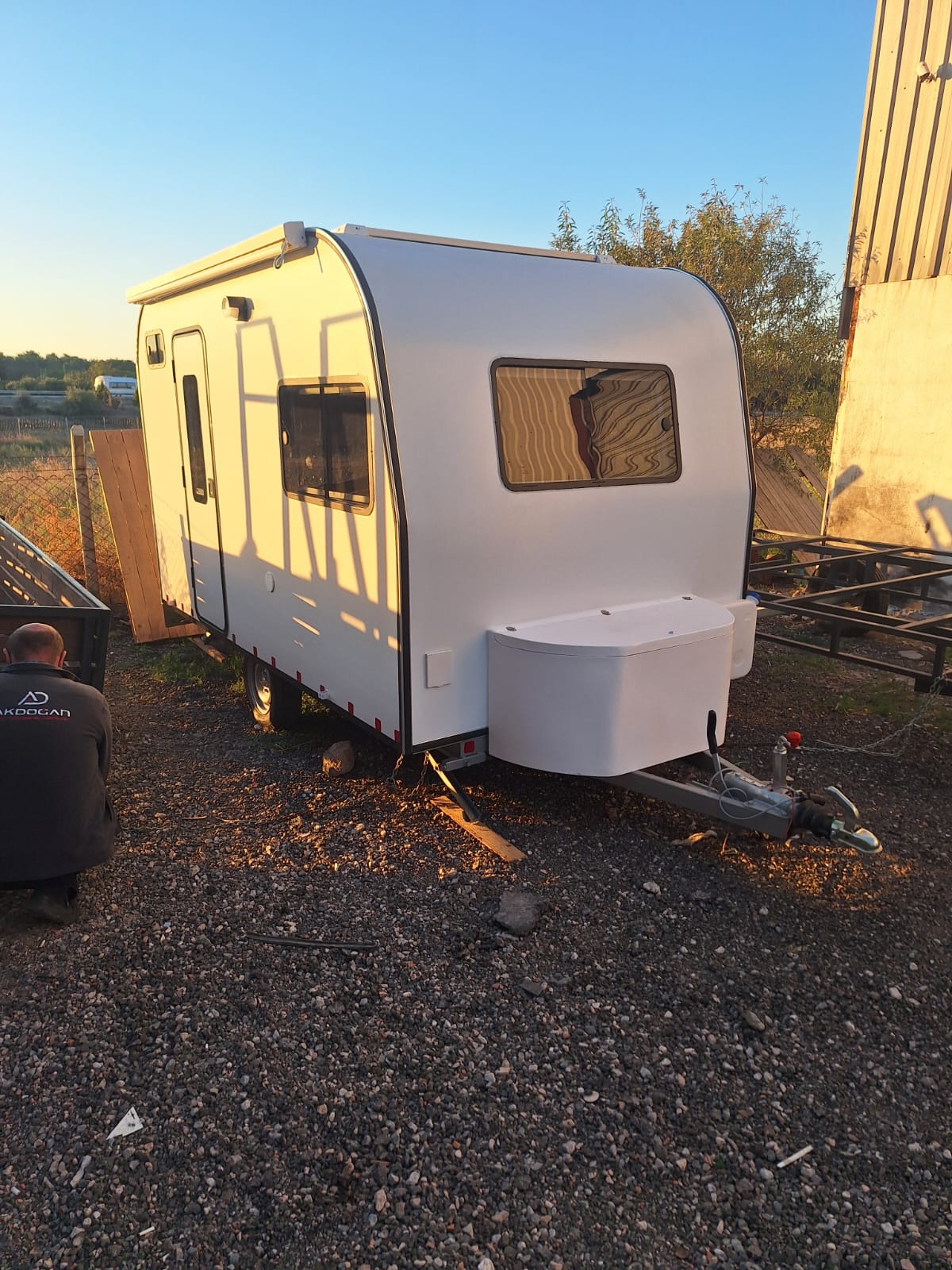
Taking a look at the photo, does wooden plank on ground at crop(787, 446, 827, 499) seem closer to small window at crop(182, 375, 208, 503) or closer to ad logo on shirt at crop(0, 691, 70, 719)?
small window at crop(182, 375, 208, 503)

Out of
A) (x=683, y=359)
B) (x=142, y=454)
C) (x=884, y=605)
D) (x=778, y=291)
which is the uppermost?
(x=778, y=291)

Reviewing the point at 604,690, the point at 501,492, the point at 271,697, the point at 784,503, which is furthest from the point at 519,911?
the point at 784,503

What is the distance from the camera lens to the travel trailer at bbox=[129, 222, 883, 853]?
397cm

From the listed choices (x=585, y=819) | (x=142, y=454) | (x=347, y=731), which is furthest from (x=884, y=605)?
(x=142, y=454)

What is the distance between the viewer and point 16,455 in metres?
21.7

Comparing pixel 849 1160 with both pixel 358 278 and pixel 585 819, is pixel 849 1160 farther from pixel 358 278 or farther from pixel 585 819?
pixel 358 278

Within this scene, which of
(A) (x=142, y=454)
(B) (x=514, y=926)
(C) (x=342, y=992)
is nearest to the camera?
(C) (x=342, y=992)

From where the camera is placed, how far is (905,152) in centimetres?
811

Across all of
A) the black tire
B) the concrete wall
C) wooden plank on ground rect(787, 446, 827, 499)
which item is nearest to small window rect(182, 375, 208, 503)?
the black tire

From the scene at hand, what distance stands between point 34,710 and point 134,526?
4.71 m

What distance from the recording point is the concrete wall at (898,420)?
314 inches

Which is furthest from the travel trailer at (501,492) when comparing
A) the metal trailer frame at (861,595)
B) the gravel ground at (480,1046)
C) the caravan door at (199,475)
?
the caravan door at (199,475)

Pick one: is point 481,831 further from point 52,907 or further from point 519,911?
point 52,907

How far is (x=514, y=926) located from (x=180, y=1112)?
4.82ft
